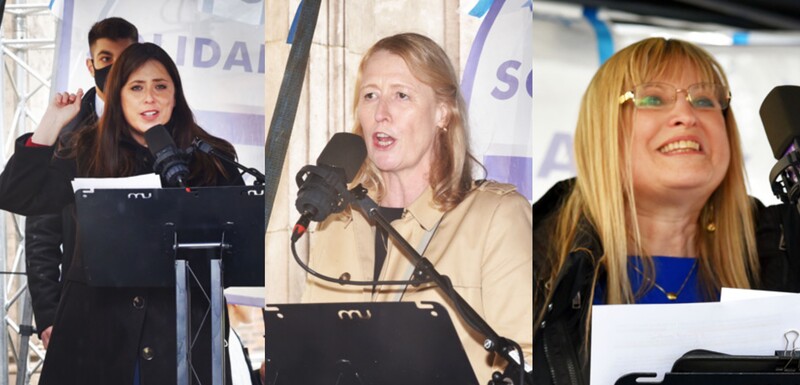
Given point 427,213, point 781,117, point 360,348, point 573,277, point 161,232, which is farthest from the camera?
point 781,117

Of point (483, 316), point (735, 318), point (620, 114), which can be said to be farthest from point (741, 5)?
point (483, 316)

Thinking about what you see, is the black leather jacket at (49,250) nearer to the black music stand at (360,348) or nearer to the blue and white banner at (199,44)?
the blue and white banner at (199,44)

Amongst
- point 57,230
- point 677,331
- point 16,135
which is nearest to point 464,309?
point 677,331

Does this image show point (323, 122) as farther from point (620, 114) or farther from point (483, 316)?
point (620, 114)

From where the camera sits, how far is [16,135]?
140 inches

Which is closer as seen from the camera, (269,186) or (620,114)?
(269,186)

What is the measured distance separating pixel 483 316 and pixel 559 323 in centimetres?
40

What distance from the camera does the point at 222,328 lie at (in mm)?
3426

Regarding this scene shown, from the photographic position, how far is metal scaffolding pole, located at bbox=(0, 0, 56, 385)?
3.55 m

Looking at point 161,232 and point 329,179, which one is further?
point 329,179

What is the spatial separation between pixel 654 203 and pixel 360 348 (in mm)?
1423

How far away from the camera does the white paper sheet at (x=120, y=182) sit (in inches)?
140

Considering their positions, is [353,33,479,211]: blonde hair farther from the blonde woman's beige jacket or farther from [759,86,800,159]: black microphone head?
[759,86,800,159]: black microphone head

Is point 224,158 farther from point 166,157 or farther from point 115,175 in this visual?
point 115,175
